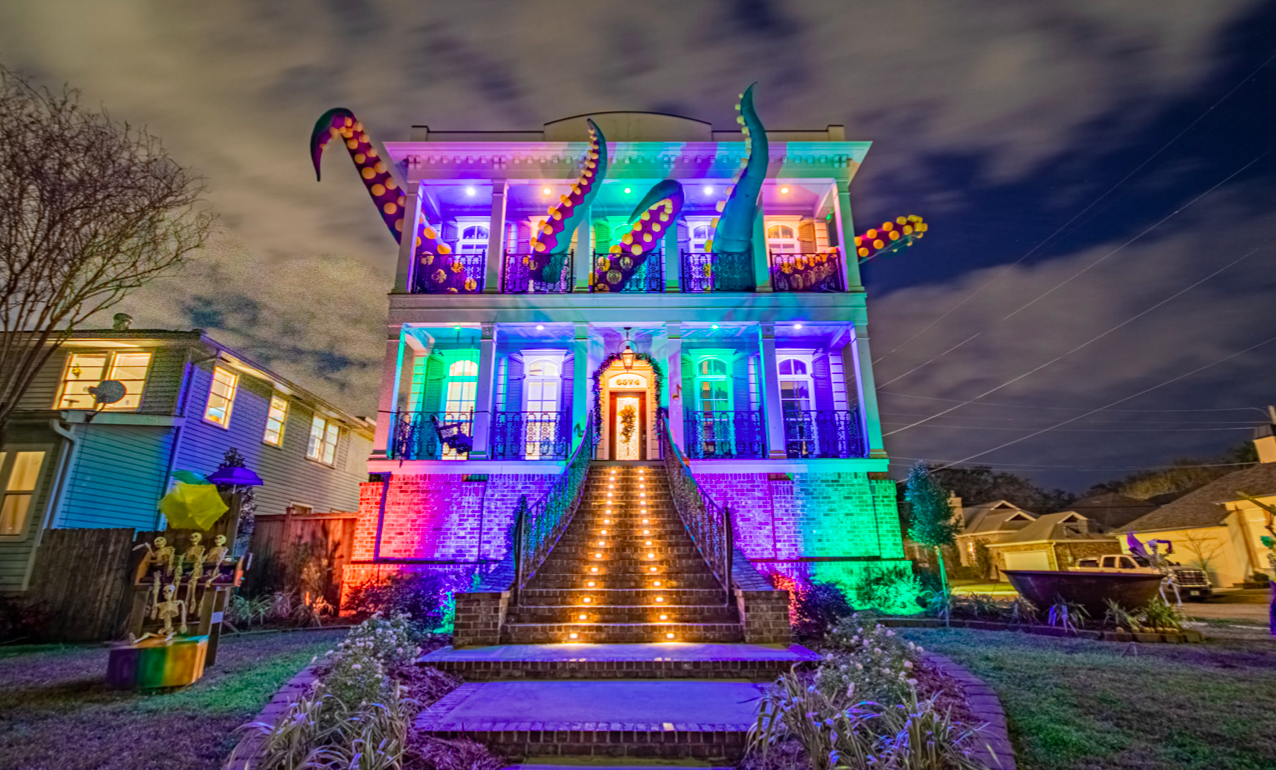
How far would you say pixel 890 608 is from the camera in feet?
32.7

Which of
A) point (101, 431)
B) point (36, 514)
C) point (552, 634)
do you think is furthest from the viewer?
point (101, 431)

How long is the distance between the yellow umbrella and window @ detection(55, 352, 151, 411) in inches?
331

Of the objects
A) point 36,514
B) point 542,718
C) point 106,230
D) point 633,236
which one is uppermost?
point 633,236

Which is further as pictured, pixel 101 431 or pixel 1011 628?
pixel 101 431

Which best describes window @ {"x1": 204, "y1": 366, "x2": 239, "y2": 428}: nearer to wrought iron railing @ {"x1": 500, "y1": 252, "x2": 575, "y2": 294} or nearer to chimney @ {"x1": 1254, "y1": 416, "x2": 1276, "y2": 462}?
wrought iron railing @ {"x1": 500, "y1": 252, "x2": 575, "y2": 294}

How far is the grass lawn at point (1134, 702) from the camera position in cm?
325

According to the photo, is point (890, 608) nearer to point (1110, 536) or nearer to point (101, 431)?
point (101, 431)

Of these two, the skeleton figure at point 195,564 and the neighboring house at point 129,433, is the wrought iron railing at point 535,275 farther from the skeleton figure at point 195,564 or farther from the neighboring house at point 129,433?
the skeleton figure at point 195,564

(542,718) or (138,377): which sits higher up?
(138,377)

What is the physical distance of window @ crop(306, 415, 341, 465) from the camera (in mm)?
17969

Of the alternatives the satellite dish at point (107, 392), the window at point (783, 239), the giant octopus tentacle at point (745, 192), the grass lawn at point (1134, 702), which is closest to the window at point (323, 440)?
the satellite dish at point (107, 392)

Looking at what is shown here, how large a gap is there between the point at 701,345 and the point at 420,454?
6.85m

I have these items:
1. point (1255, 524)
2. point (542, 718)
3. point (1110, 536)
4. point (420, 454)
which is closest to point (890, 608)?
point (542, 718)

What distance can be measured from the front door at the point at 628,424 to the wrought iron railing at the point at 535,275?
10.1ft
